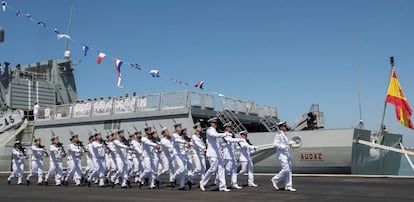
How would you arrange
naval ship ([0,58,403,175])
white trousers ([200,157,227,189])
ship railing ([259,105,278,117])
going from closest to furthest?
white trousers ([200,157,227,189]) < naval ship ([0,58,403,175]) < ship railing ([259,105,278,117])

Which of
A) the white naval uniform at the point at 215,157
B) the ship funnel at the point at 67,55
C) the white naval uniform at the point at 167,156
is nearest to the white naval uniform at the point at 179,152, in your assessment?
the white naval uniform at the point at 167,156

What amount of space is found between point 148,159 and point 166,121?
7.00 metres

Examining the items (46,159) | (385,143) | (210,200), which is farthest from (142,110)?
(210,200)

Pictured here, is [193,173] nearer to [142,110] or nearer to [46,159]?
[142,110]

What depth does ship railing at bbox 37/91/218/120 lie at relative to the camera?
18.7 meters

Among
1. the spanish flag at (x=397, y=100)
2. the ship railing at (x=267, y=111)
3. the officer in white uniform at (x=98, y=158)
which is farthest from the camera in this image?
the ship railing at (x=267, y=111)

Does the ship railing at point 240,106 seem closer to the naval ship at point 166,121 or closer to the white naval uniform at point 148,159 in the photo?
the naval ship at point 166,121

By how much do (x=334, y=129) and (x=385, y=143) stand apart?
11.8 feet

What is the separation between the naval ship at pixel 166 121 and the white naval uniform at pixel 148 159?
5947 millimetres

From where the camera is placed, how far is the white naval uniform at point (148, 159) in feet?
38.9

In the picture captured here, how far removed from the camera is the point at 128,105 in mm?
20625

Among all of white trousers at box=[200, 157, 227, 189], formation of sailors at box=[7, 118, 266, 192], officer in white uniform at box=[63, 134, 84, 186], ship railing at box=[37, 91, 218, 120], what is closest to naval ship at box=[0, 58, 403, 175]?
ship railing at box=[37, 91, 218, 120]

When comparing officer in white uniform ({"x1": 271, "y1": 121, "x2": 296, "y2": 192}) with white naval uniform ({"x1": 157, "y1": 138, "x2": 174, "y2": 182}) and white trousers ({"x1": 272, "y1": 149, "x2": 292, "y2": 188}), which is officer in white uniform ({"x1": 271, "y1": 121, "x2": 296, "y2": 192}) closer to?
white trousers ({"x1": 272, "y1": 149, "x2": 292, "y2": 188})

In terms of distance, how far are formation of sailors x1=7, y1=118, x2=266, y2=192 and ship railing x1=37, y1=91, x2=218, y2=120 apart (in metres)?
5.14
